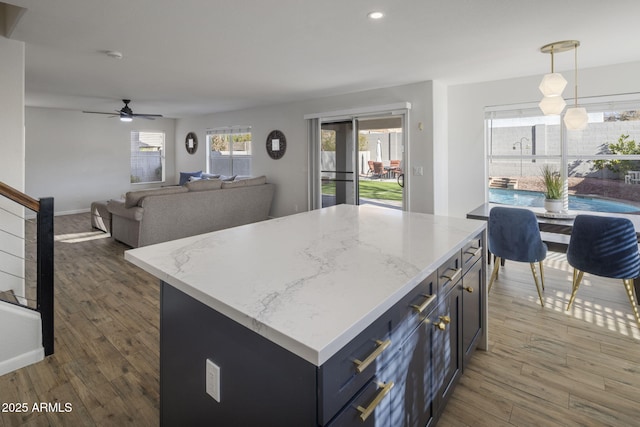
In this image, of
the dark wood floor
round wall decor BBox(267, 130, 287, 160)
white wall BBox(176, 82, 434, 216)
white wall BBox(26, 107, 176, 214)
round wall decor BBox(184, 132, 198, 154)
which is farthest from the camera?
round wall decor BBox(184, 132, 198, 154)

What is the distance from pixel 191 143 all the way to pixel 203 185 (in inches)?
156

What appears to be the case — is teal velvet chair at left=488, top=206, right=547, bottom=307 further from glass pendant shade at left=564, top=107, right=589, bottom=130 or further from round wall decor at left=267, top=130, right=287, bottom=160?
round wall decor at left=267, top=130, right=287, bottom=160

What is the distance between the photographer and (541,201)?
15.5 ft

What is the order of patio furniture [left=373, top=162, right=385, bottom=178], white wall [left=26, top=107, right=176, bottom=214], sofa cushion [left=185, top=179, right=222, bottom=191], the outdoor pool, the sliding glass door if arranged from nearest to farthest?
the outdoor pool < sofa cushion [left=185, top=179, right=222, bottom=191] < the sliding glass door < patio furniture [left=373, top=162, right=385, bottom=178] < white wall [left=26, top=107, right=176, bottom=214]

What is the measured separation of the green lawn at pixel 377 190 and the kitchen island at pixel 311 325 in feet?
13.7

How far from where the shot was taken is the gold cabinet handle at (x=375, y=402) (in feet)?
3.20

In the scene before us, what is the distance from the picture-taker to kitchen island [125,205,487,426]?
0.90m

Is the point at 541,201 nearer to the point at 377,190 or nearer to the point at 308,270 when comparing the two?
the point at 377,190

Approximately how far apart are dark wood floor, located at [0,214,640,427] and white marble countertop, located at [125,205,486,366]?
93 cm

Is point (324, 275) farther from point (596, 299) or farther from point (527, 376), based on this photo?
point (596, 299)

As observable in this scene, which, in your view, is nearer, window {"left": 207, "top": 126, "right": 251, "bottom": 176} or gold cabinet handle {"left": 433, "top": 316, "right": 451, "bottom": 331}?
gold cabinet handle {"left": 433, "top": 316, "right": 451, "bottom": 331}

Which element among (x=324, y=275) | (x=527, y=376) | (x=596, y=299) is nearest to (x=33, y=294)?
(x=324, y=275)

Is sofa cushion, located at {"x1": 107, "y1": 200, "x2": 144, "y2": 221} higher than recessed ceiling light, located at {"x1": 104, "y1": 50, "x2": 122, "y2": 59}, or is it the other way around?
recessed ceiling light, located at {"x1": 104, "y1": 50, "x2": 122, "y2": 59}

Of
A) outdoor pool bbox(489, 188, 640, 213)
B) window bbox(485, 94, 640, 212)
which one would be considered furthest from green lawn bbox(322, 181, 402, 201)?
window bbox(485, 94, 640, 212)
